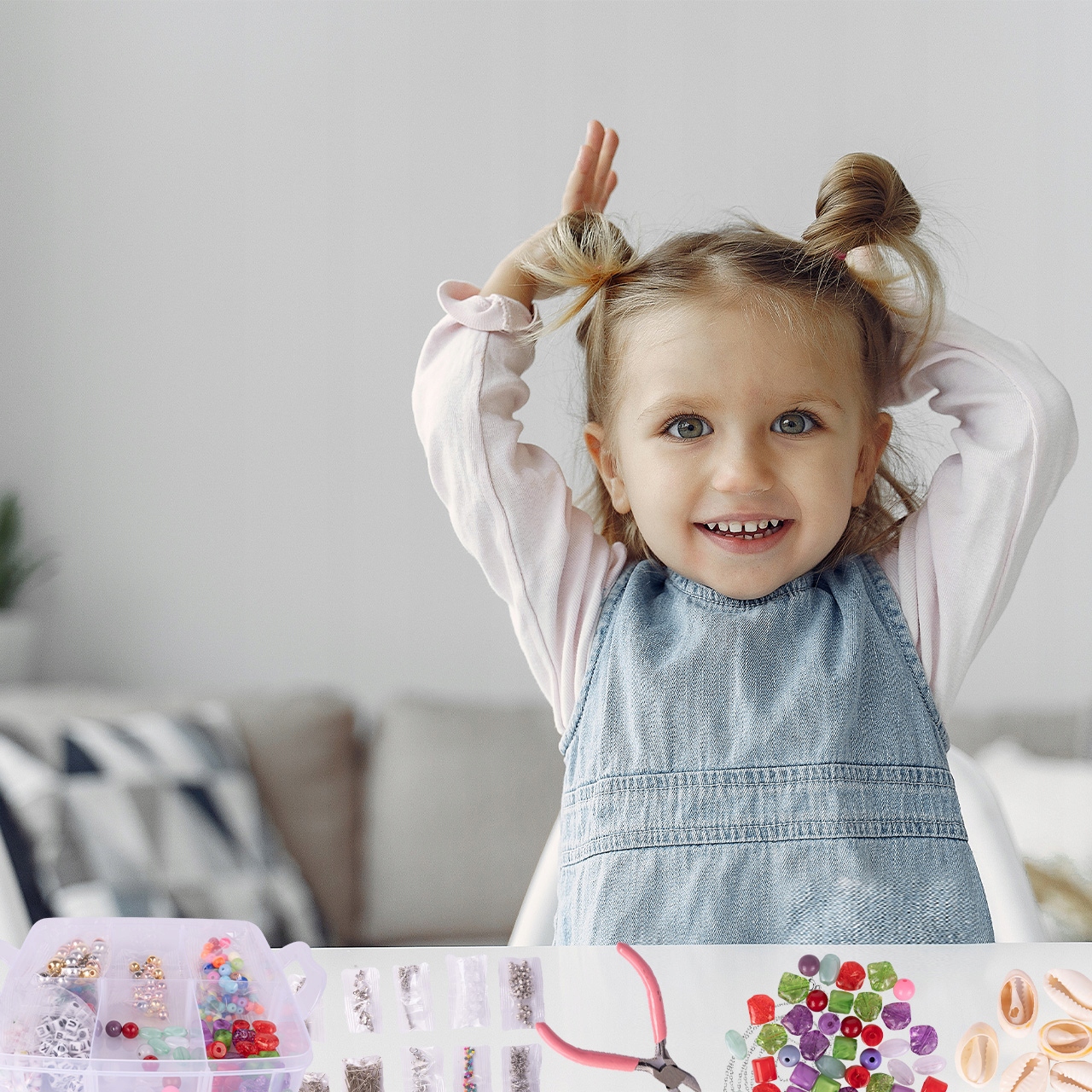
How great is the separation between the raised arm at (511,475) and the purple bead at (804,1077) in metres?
0.37

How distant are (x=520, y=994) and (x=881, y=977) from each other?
128 millimetres

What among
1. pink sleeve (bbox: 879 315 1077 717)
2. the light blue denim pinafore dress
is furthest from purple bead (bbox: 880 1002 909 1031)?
pink sleeve (bbox: 879 315 1077 717)

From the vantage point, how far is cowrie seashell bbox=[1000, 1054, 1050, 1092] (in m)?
0.37

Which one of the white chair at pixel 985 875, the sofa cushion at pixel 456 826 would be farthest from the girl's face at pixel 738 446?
the sofa cushion at pixel 456 826

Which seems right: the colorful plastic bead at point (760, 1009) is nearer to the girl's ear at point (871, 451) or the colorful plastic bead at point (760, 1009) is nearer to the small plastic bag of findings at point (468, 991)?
the small plastic bag of findings at point (468, 991)

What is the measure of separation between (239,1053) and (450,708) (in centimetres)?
166

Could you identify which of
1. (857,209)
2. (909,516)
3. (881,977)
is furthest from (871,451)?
(881,977)

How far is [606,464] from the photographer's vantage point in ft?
2.52

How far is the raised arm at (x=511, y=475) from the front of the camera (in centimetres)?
71

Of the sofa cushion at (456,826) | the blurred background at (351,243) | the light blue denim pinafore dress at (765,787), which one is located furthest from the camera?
the blurred background at (351,243)

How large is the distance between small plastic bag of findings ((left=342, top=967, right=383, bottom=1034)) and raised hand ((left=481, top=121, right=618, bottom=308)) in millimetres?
447

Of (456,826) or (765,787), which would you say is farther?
(456,826)

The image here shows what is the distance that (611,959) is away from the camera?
423 millimetres

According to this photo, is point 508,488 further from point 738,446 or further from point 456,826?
point 456,826
